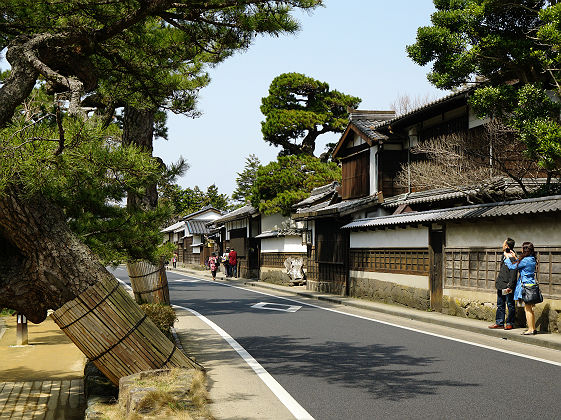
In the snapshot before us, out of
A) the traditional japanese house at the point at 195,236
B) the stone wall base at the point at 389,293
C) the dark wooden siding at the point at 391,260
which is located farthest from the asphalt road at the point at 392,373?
the traditional japanese house at the point at 195,236

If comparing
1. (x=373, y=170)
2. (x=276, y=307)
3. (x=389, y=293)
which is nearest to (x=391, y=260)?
(x=389, y=293)

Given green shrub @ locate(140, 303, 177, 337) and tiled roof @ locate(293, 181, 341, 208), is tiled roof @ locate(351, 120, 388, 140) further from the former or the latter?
green shrub @ locate(140, 303, 177, 337)

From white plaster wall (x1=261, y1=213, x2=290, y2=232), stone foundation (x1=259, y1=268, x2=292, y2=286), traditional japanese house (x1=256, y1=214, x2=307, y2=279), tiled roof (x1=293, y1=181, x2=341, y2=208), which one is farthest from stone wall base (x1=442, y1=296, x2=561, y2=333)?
white plaster wall (x1=261, y1=213, x2=290, y2=232)

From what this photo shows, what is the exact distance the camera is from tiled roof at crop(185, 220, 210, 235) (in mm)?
62406

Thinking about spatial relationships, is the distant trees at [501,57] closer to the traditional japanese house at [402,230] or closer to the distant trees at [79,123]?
the traditional japanese house at [402,230]

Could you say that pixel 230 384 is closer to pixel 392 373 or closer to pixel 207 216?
pixel 392 373

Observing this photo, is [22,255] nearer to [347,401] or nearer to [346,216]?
[347,401]

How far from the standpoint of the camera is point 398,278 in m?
18.3

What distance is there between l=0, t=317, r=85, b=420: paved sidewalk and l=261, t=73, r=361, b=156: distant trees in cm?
2188

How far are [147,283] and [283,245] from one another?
20637 millimetres

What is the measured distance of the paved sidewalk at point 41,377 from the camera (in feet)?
22.8

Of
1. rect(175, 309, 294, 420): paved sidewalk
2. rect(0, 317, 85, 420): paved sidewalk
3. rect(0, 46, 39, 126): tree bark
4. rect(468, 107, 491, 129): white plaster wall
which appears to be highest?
rect(468, 107, 491, 129): white plaster wall

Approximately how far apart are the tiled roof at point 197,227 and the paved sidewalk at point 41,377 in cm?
4724

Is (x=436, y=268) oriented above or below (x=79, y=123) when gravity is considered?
below
